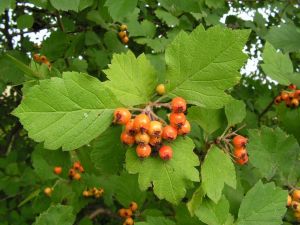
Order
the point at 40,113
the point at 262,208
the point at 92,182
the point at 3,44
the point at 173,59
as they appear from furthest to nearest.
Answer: the point at 3,44 → the point at 92,182 → the point at 262,208 → the point at 173,59 → the point at 40,113

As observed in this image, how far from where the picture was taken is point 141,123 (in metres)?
1.58

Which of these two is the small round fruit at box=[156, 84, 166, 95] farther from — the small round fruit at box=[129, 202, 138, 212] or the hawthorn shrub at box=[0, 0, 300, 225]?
the small round fruit at box=[129, 202, 138, 212]

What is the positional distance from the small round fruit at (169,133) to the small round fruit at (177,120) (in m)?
0.02

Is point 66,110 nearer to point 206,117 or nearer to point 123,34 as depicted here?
point 206,117

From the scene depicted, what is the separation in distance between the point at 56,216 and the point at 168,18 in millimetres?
2128

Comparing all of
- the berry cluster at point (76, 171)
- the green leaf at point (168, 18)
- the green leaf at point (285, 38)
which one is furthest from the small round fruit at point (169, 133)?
the berry cluster at point (76, 171)

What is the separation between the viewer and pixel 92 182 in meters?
3.69

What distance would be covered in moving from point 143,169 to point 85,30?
236 centimetres

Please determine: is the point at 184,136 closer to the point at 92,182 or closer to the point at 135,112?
the point at 135,112

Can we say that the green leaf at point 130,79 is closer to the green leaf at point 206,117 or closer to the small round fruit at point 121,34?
the green leaf at point 206,117

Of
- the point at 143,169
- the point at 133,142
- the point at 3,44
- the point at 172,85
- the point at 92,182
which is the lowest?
the point at 92,182

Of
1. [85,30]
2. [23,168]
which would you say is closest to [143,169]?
[85,30]

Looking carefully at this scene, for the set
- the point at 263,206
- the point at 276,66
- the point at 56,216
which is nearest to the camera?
the point at 263,206

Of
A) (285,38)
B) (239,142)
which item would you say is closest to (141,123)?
(239,142)
